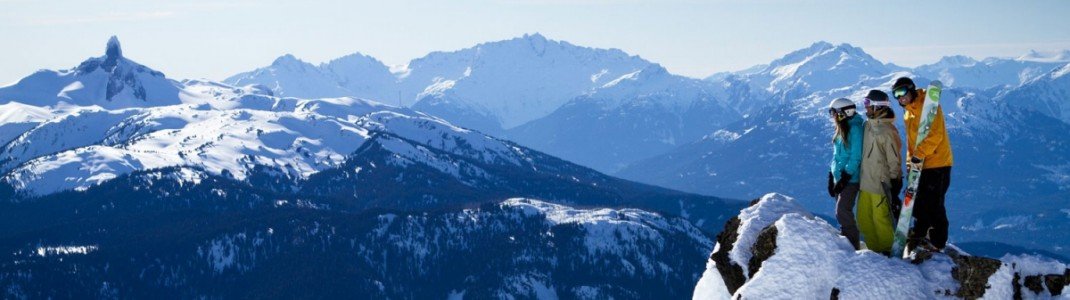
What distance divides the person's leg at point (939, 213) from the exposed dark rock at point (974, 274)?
2.15m

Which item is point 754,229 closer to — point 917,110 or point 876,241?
point 876,241

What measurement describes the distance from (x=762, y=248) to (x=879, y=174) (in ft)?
10.7

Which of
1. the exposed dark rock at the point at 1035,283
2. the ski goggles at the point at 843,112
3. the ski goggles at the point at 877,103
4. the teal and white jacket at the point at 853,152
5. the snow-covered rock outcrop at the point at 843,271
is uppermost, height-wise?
the ski goggles at the point at 877,103

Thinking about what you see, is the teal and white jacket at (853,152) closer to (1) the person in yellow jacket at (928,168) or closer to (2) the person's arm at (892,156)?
(2) the person's arm at (892,156)

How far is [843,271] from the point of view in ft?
65.9

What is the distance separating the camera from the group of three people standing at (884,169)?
21.8 meters

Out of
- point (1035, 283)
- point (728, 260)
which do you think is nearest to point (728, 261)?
point (728, 260)

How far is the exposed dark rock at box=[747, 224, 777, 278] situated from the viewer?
71.5ft

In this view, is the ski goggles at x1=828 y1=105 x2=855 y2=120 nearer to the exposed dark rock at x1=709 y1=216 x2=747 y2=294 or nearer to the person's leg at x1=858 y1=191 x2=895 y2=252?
the person's leg at x1=858 y1=191 x2=895 y2=252

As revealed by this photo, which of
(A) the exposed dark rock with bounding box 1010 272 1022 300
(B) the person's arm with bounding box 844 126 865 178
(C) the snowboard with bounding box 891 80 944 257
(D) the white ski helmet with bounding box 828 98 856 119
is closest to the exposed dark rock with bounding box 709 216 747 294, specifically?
(B) the person's arm with bounding box 844 126 865 178

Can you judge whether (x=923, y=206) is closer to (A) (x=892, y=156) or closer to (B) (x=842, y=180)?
(A) (x=892, y=156)

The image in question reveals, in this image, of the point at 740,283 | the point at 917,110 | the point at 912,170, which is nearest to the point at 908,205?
the point at 912,170

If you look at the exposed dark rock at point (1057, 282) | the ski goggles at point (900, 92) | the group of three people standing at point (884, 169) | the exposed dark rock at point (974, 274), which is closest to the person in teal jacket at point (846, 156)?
the group of three people standing at point (884, 169)

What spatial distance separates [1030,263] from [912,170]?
4.00 meters
